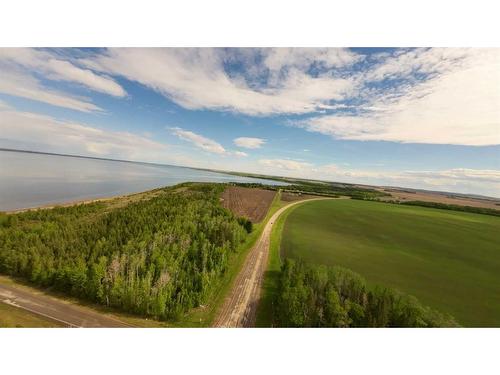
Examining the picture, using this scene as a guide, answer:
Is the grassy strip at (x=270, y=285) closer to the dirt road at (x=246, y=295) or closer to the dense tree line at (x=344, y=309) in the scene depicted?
the dirt road at (x=246, y=295)

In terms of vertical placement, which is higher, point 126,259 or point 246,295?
point 126,259

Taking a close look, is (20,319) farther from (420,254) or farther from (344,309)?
(420,254)

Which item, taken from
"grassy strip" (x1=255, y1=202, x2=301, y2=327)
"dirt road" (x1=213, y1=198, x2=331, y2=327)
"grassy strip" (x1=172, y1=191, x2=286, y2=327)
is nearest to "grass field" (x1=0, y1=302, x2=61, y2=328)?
"grassy strip" (x1=172, y1=191, x2=286, y2=327)

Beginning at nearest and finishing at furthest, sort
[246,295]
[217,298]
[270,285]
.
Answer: [217,298], [246,295], [270,285]

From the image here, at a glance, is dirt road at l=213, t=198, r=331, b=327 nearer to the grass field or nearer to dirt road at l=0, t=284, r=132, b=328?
dirt road at l=0, t=284, r=132, b=328

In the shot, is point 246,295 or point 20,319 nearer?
point 20,319

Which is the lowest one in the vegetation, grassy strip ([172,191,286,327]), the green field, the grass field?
the grass field

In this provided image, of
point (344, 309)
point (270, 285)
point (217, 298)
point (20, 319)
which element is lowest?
point (20, 319)

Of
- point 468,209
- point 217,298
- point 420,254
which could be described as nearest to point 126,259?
point 217,298
